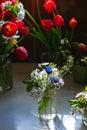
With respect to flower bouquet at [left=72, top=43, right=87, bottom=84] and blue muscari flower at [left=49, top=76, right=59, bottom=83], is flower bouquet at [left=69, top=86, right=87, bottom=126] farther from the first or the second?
flower bouquet at [left=72, top=43, right=87, bottom=84]

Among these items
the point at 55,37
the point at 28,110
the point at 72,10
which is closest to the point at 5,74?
the point at 28,110

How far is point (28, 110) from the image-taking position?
1.02 metres

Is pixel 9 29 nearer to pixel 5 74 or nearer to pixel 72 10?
pixel 5 74

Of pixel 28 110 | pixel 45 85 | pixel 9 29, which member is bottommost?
pixel 28 110

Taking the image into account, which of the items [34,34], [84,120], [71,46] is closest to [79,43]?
[71,46]

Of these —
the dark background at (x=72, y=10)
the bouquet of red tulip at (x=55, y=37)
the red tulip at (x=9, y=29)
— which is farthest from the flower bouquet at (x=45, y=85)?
the dark background at (x=72, y=10)

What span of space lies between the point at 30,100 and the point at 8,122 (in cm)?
16

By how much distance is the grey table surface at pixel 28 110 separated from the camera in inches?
36.6

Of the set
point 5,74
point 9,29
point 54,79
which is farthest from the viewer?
point 5,74

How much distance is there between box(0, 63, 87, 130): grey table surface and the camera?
3.05 feet

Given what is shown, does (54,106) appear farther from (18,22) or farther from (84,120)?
(18,22)

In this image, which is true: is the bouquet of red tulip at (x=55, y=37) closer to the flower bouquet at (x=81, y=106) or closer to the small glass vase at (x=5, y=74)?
the small glass vase at (x=5, y=74)

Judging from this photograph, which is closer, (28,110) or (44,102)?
(44,102)

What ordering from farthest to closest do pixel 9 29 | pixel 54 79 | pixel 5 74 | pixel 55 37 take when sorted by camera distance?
pixel 55 37 < pixel 5 74 < pixel 9 29 < pixel 54 79
